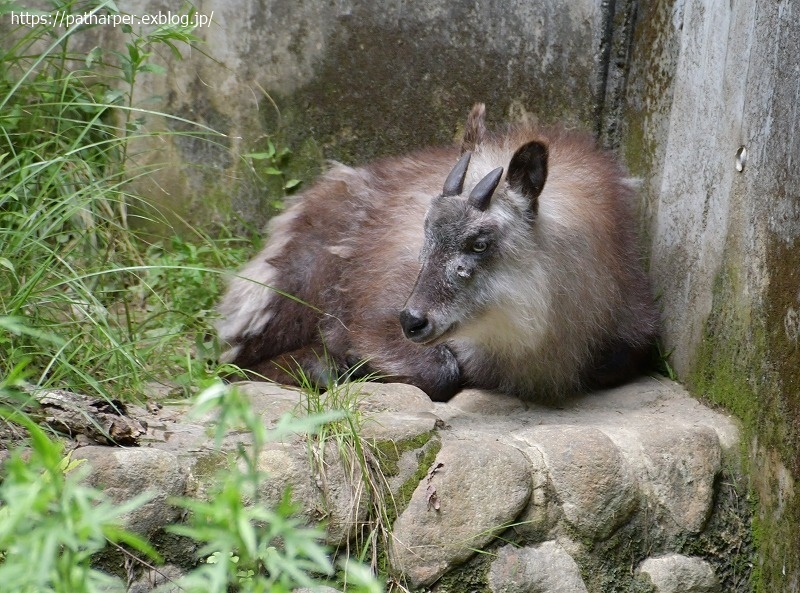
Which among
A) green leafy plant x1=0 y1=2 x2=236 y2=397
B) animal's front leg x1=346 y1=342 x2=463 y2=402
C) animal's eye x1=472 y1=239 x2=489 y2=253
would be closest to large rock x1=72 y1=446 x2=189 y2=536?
green leafy plant x1=0 y1=2 x2=236 y2=397

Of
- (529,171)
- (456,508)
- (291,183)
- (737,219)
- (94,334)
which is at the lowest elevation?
(456,508)

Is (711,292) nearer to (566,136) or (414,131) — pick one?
(566,136)

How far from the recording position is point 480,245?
142 inches

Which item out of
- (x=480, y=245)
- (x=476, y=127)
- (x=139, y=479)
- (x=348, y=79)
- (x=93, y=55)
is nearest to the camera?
(x=139, y=479)

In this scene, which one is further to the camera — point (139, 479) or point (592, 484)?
point (592, 484)

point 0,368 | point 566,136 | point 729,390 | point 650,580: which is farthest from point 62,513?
point 566,136

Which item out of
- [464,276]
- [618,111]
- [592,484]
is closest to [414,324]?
[464,276]

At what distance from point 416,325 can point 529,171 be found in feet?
2.38

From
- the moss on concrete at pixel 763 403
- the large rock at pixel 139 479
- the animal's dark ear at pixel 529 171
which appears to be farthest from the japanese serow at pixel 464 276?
the large rock at pixel 139 479

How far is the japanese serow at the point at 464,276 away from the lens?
3623 mm

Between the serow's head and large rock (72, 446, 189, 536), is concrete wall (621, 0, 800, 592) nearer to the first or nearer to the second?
the serow's head

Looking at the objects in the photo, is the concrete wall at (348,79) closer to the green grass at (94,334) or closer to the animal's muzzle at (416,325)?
the green grass at (94,334)

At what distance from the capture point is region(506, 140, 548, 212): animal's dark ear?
356 centimetres

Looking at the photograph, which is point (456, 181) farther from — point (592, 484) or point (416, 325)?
point (592, 484)
